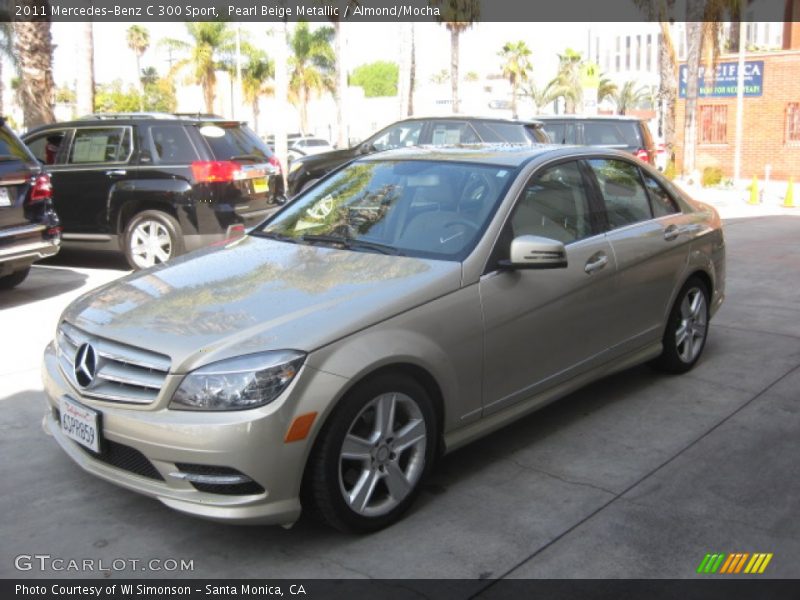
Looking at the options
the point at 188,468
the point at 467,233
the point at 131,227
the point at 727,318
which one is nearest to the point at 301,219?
the point at 467,233

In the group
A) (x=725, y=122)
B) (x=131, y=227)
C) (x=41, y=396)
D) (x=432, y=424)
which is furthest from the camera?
(x=725, y=122)

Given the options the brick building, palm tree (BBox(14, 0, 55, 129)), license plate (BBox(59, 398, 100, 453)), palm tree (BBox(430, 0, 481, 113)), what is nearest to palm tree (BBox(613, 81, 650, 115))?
palm tree (BBox(430, 0, 481, 113))

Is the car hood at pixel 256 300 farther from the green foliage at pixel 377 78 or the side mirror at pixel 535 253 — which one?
the green foliage at pixel 377 78

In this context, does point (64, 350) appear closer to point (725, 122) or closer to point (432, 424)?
point (432, 424)

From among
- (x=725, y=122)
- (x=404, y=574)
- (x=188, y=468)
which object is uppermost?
(x=725, y=122)

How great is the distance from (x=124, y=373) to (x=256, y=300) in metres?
0.64

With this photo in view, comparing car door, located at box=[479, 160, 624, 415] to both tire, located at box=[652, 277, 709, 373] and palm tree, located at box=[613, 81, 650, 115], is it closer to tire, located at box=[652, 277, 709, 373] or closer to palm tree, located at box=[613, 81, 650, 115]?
tire, located at box=[652, 277, 709, 373]

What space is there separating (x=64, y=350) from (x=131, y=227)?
6010mm

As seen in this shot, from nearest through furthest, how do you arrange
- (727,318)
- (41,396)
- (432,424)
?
1. (432,424)
2. (41,396)
3. (727,318)

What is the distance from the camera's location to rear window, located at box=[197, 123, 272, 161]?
9773 mm

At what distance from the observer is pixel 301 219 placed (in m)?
5.10

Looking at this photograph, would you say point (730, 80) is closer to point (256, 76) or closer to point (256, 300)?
point (256, 300)

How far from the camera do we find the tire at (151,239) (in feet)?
31.6

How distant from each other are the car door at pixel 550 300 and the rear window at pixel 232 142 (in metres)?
5.62
